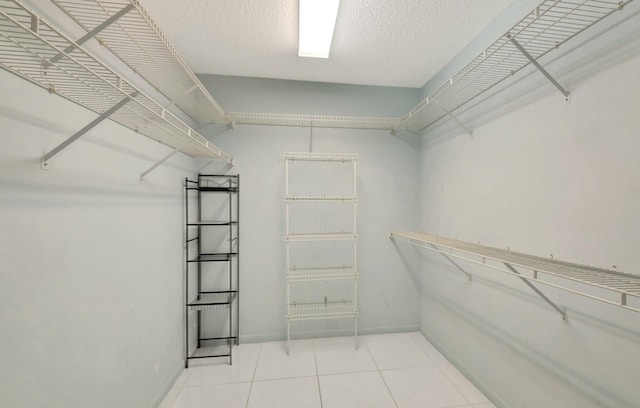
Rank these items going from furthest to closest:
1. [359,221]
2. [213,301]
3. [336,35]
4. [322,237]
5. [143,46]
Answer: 1. [359,221]
2. [322,237]
3. [213,301]
4. [336,35]
5. [143,46]

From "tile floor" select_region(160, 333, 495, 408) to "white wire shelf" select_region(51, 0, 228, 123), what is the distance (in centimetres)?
207

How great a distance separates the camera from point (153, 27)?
93 cm

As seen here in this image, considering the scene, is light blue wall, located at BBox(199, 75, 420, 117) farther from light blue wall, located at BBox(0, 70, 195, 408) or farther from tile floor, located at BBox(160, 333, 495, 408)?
tile floor, located at BBox(160, 333, 495, 408)

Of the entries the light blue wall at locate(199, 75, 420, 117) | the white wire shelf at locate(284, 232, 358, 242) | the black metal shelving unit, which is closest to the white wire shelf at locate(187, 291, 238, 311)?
the black metal shelving unit

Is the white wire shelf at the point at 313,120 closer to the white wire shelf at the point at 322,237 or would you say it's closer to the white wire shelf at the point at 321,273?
the white wire shelf at the point at 322,237

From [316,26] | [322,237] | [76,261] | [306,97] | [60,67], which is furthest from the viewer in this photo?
[306,97]

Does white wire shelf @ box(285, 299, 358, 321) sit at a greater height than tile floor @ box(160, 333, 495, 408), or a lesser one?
greater

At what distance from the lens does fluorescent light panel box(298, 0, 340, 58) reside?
4.46 ft

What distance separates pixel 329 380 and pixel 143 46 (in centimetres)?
238

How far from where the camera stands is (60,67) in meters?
0.68

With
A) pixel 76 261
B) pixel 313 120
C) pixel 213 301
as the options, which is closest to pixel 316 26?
pixel 313 120

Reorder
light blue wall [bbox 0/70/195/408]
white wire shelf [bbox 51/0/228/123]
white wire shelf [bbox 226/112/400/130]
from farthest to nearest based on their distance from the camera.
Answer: white wire shelf [bbox 226/112/400/130] → white wire shelf [bbox 51/0/228/123] → light blue wall [bbox 0/70/195/408]

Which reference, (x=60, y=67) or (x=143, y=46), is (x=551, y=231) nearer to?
(x=60, y=67)

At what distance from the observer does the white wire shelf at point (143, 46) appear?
924mm
